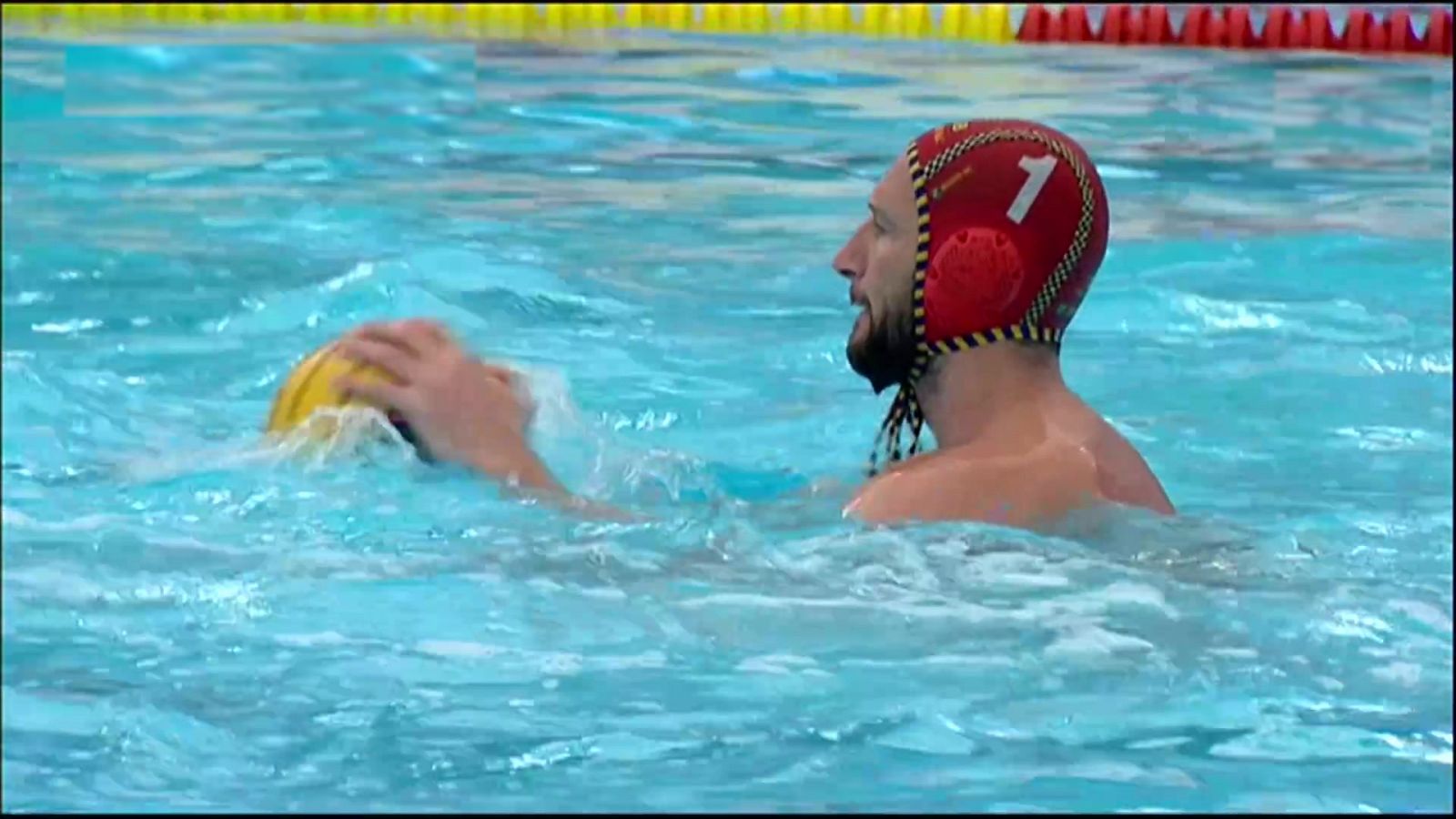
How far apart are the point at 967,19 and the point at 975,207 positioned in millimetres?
9050

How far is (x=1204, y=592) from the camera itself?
3.34 metres

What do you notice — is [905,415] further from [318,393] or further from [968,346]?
[318,393]

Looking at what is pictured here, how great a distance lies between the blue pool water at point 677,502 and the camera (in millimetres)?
2830

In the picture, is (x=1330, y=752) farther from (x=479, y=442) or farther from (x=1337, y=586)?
(x=479, y=442)

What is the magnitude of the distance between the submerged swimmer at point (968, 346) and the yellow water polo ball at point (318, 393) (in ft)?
0.08

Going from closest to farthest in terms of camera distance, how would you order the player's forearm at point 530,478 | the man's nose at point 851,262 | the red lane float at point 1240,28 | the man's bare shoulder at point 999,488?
the man's bare shoulder at point 999,488, the player's forearm at point 530,478, the man's nose at point 851,262, the red lane float at point 1240,28

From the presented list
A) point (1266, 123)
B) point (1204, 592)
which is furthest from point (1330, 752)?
point (1266, 123)

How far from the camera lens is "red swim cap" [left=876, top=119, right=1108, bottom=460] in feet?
11.1

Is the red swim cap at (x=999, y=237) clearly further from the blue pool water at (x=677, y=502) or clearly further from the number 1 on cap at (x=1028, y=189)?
the blue pool water at (x=677, y=502)

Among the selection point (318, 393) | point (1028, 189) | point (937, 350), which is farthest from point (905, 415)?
point (318, 393)

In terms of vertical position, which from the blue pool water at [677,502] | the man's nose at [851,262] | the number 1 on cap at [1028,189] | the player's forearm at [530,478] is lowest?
the blue pool water at [677,502]

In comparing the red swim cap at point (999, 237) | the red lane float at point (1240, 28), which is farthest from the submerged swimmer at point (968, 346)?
the red lane float at point (1240, 28)

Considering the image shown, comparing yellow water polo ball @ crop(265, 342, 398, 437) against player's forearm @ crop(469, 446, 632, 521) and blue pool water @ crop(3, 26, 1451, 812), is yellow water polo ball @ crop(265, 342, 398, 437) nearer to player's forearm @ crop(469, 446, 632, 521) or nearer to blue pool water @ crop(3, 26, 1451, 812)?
blue pool water @ crop(3, 26, 1451, 812)

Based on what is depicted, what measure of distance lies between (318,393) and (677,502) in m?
0.82
